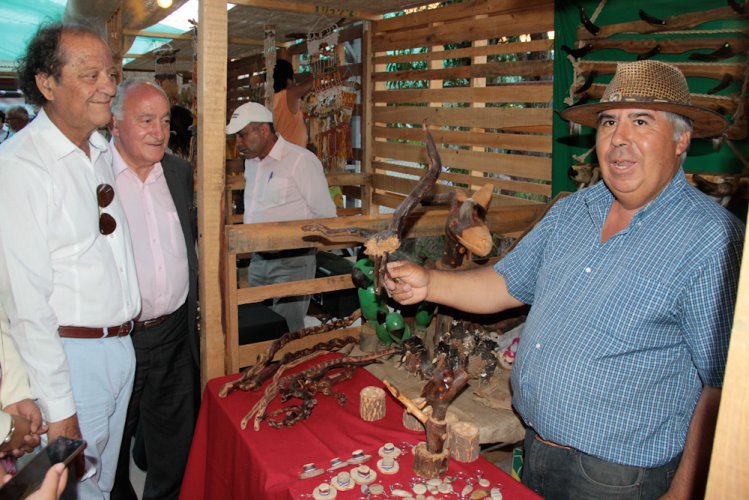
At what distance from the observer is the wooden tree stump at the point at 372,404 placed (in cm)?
207

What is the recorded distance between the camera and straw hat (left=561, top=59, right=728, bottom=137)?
1.63 meters

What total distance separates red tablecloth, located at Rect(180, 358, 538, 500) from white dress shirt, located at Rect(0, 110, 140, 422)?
21.5 inches

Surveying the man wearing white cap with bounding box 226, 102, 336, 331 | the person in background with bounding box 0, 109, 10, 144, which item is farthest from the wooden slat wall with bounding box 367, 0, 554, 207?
the person in background with bounding box 0, 109, 10, 144

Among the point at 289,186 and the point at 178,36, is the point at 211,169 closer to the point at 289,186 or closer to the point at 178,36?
the point at 289,186

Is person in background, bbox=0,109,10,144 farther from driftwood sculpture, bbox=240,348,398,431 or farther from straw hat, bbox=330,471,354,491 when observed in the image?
straw hat, bbox=330,471,354,491

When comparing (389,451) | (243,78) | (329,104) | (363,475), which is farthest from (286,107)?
(363,475)

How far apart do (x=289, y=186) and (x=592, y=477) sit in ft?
9.48

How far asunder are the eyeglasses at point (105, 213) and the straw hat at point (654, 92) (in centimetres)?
174

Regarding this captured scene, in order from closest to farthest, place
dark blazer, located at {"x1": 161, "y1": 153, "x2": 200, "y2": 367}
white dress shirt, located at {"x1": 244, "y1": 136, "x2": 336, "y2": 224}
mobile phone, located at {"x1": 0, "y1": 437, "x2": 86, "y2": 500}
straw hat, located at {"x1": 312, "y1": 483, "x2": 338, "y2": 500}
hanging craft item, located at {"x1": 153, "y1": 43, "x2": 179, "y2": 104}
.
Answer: mobile phone, located at {"x1": 0, "y1": 437, "x2": 86, "y2": 500} < straw hat, located at {"x1": 312, "y1": 483, "x2": 338, "y2": 500} < dark blazer, located at {"x1": 161, "y1": 153, "x2": 200, "y2": 367} < white dress shirt, located at {"x1": 244, "y1": 136, "x2": 336, "y2": 224} < hanging craft item, located at {"x1": 153, "y1": 43, "x2": 179, "y2": 104}

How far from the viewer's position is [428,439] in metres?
1.74

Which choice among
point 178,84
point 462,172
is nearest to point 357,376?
point 462,172

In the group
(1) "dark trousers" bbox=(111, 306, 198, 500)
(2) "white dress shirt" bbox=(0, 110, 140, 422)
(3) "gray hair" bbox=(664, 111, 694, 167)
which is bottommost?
(1) "dark trousers" bbox=(111, 306, 198, 500)

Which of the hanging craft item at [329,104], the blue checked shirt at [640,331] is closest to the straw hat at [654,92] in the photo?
the blue checked shirt at [640,331]

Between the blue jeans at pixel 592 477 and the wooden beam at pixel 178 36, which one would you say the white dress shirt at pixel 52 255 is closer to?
the blue jeans at pixel 592 477
